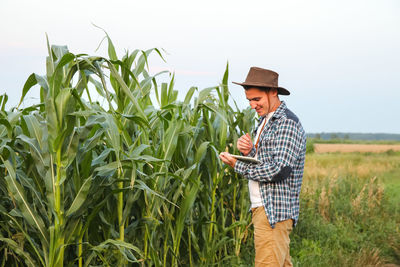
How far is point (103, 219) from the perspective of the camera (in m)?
3.26

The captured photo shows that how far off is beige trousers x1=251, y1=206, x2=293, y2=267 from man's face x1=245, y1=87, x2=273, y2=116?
27.5 inches

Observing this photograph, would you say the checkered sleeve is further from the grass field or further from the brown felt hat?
the grass field

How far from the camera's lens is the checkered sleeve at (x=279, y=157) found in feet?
10.2

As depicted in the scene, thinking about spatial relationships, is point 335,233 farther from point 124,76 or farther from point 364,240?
point 124,76

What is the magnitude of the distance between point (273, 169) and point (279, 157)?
92 millimetres

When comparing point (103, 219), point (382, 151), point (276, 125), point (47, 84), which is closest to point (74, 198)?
point (103, 219)

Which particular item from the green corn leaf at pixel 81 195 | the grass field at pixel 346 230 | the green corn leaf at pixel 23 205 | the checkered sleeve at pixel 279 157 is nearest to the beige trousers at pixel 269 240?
the checkered sleeve at pixel 279 157

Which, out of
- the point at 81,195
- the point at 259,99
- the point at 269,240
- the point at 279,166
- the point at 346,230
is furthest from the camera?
the point at 346,230

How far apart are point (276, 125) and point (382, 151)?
88.7ft

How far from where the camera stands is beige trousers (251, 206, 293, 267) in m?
3.23

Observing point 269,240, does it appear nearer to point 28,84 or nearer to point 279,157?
point 279,157

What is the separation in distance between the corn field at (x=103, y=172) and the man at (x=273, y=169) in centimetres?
45

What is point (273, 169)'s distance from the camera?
3109 millimetres

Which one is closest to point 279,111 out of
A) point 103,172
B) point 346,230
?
point 103,172
